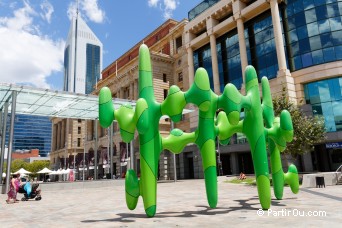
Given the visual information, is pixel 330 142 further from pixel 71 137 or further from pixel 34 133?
pixel 34 133

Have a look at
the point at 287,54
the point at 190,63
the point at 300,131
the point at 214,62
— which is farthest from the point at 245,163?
the point at 300,131

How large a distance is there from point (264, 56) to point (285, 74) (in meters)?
4.54

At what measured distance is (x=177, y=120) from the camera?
9258mm

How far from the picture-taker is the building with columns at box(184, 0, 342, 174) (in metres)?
28.9

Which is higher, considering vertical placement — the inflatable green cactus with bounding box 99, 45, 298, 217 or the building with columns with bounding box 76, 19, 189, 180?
the building with columns with bounding box 76, 19, 189, 180

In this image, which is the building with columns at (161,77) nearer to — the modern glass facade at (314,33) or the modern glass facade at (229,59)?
the modern glass facade at (229,59)

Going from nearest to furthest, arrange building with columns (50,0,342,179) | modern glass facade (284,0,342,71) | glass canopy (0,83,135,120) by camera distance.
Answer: glass canopy (0,83,135,120), building with columns (50,0,342,179), modern glass facade (284,0,342,71)

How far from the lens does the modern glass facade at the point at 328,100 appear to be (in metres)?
28.4

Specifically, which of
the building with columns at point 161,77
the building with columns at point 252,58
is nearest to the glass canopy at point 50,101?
the building with columns at point 252,58

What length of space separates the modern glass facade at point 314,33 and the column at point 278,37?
3.57 feet

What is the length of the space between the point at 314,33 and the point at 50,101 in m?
25.9

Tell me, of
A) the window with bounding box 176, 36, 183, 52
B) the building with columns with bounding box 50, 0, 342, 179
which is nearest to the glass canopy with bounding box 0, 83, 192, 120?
the building with columns with bounding box 50, 0, 342, 179

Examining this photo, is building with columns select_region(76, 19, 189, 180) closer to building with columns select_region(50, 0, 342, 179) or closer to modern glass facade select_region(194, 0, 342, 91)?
building with columns select_region(50, 0, 342, 179)

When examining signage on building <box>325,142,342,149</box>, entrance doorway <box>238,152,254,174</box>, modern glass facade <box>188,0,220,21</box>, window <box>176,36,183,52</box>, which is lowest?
entrance doorway <box>238,152,254,174</box>
